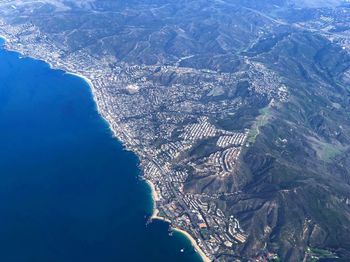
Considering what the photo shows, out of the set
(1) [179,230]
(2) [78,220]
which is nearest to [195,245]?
(1) [179,230]

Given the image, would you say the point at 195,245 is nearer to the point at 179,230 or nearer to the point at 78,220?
the point at 179,230

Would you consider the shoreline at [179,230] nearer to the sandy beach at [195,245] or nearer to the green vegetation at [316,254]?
the sandy beach at [195,245]

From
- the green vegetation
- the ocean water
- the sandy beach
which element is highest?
the green vegetation

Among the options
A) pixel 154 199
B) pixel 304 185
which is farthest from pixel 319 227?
pixel 154 199

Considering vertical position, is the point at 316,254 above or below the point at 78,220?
above

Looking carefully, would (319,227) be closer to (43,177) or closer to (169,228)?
(169,228)

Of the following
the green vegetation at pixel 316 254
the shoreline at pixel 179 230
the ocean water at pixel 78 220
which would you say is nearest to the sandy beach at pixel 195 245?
the shoreline at pixel 179 230

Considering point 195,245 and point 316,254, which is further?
point 195,245

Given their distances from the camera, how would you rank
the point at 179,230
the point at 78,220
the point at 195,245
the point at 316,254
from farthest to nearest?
the point at 78,220 < the point at 179,230 < the point at 195,245 < the point at 316,254

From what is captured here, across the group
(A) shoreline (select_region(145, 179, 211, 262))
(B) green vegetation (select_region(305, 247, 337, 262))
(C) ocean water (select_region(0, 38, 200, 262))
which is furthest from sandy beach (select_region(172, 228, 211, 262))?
(B) green vegetation (select_region(305, 247, 337, 262))

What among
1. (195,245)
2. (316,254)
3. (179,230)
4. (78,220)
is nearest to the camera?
(316,254)

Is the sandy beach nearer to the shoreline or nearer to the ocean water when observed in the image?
the shoreline
